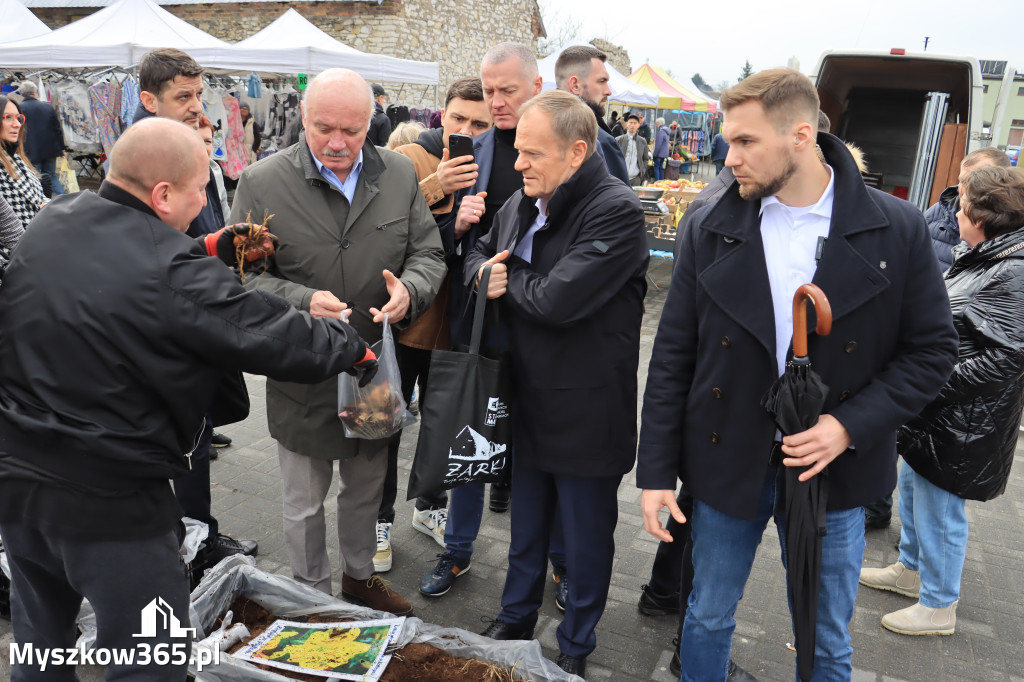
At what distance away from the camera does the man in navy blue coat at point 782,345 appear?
1.96m

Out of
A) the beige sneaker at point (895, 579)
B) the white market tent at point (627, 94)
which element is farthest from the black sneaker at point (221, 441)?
the white market tent at point (627, 94)

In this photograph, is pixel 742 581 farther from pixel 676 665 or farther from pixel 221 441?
pixel 221 441

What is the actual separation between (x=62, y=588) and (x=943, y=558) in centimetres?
330

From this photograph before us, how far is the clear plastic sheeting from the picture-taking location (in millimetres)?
2469

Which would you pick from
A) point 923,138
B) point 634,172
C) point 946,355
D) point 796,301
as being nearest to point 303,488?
point 796,301

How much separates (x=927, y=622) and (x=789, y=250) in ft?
6.85

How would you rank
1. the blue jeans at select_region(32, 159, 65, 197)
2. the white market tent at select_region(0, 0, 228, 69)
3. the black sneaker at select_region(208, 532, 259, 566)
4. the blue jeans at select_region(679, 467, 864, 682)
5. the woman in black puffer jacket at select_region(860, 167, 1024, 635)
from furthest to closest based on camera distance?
the white market tent at select_region(0, 0, 228, 69) < the blue jeans at select_region(32, 159, 65, 197) < the black sneaker at select_region(208, 532, 259, 566) < the woman in black puffer jacket at select_region(860, 167, 1024, 635) < the blue jeans at select_region(679, 467, 864, 682)

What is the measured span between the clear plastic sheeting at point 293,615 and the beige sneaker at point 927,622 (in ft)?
5.27

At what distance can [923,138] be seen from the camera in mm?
8594

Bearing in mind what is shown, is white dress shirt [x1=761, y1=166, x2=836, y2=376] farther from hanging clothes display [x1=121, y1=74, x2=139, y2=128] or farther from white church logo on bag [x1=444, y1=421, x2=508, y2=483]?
hanging clothes display [x1=121, y1=74, x2=139, y2=128]

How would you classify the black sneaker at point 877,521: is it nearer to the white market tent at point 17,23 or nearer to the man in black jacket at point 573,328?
the man in black jacket at point 573,328

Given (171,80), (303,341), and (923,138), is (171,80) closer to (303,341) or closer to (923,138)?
(303,341)

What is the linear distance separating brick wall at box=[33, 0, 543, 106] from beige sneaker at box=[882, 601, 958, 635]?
17.7 metres

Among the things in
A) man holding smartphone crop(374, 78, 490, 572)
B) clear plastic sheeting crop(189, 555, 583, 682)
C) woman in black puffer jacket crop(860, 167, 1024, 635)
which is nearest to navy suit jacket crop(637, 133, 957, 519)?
clear plastic sheeting crop(189, 555, 583, 682)
